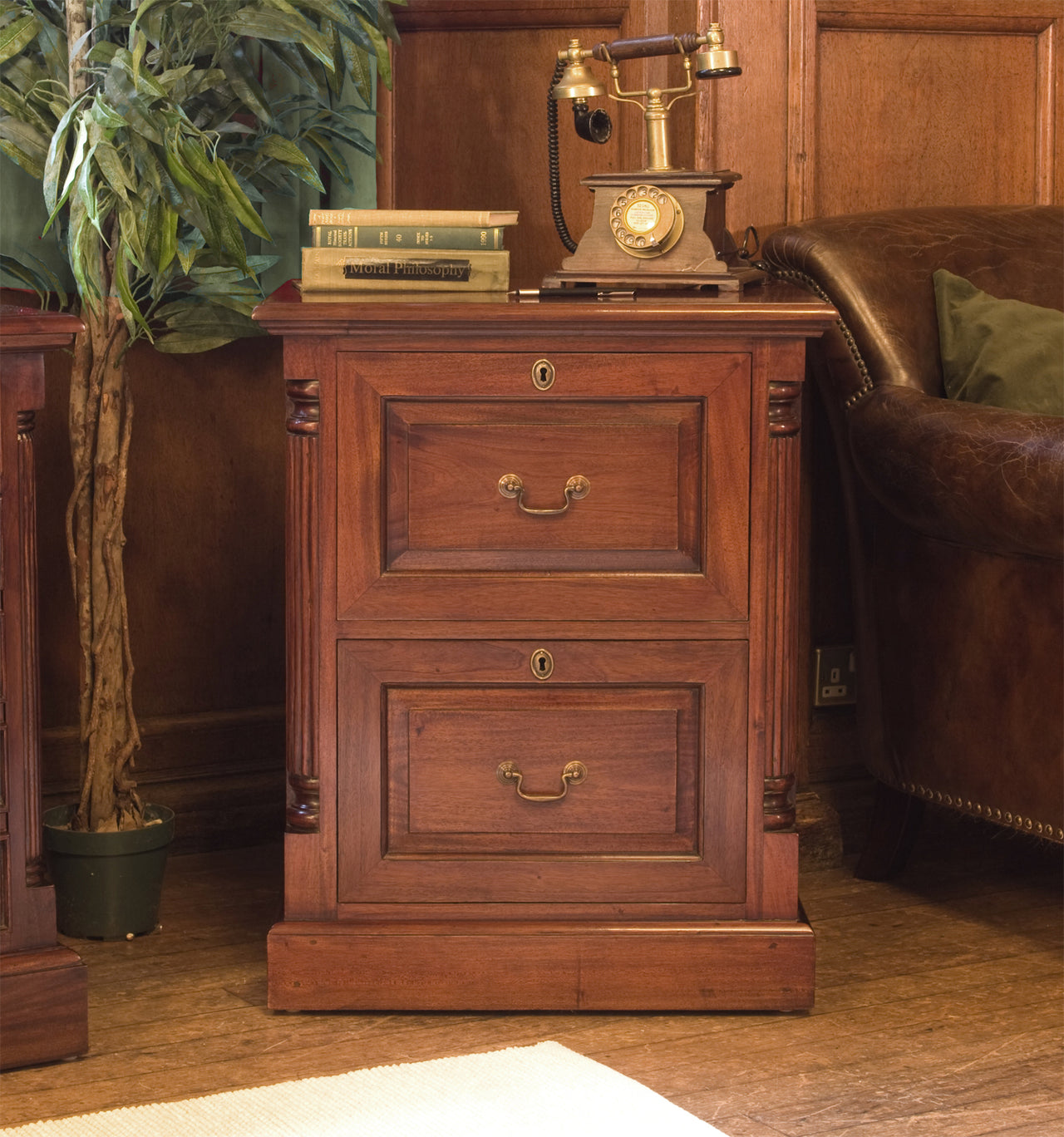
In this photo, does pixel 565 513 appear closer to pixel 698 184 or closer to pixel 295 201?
pixel 698 184

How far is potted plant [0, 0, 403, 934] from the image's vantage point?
6.15 ft

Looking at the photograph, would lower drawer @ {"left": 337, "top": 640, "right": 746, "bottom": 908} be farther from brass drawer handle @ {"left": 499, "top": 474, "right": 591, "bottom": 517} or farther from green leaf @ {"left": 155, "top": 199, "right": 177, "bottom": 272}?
green leaf @ {"left": 155, "top": 199, "right": 177, "bottom": 272}

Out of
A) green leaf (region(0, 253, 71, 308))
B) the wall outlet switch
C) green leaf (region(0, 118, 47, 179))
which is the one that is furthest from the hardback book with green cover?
the wall outlet switch

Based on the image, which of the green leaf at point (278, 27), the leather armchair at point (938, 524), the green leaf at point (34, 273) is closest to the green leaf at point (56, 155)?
the green leaf at point (278, 27)

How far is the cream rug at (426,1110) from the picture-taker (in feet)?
5.20

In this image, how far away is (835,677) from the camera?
2574 mm

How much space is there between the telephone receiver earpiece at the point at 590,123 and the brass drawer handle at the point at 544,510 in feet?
1.78

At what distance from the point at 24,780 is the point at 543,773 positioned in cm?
59

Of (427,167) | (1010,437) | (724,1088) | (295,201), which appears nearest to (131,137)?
(295,201)

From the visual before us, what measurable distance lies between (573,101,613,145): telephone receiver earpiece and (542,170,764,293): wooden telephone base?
111 millimetres

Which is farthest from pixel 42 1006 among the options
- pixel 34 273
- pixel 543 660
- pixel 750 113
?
pixel 750 113

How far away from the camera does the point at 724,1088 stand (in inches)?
67.1

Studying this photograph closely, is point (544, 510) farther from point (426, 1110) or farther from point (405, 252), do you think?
point (426, 1110)

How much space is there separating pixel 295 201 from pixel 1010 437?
3.75ft
